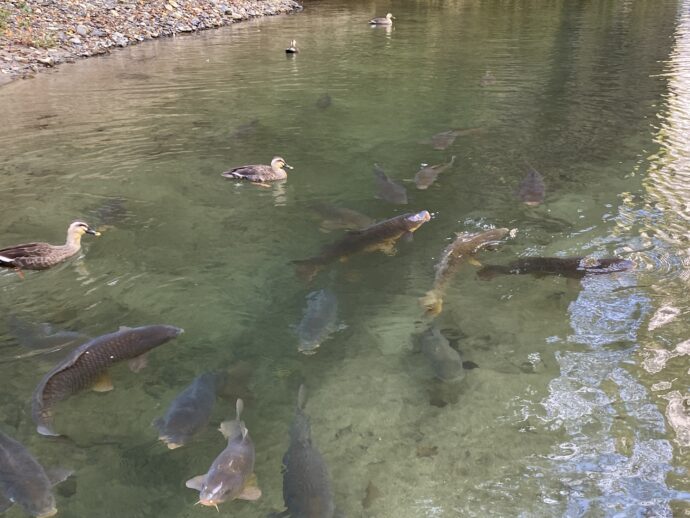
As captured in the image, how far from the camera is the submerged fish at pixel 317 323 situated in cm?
514

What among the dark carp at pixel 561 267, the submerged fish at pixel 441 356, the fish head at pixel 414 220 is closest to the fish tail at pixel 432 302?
the submerged fish at pixel 441 356

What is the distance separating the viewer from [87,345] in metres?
4.62

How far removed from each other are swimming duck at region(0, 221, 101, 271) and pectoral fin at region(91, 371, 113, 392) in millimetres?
2426

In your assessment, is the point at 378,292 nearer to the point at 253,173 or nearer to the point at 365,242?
the point at 365,242

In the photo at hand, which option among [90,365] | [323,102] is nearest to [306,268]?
[90,365]

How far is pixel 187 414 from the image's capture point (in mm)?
4211

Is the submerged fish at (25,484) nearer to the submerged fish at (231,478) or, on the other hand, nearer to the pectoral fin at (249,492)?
the submerged fish at (231,478)

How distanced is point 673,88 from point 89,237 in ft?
45.8

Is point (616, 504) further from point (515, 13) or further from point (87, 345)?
point (515, 13)

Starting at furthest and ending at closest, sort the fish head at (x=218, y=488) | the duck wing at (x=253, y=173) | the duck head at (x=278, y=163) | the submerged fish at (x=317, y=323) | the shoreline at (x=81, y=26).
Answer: the shoreline at (x=81, y=26) → the duck head at (x=278, y=163) → the duck wing at (x=253, y=173) → the submerged fish at (x=317, y=323) → the fish head at (x=218, y=488)

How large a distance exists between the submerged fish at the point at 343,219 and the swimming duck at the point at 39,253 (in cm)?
309

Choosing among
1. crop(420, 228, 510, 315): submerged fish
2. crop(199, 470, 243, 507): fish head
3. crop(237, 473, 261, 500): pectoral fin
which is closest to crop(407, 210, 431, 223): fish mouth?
crop(420, 228, 510, 315): submerged fish

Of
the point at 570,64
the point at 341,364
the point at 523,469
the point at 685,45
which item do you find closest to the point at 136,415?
the point at 341,364

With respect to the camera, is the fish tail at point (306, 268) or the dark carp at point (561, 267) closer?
the dark carp at point (561, 267)
